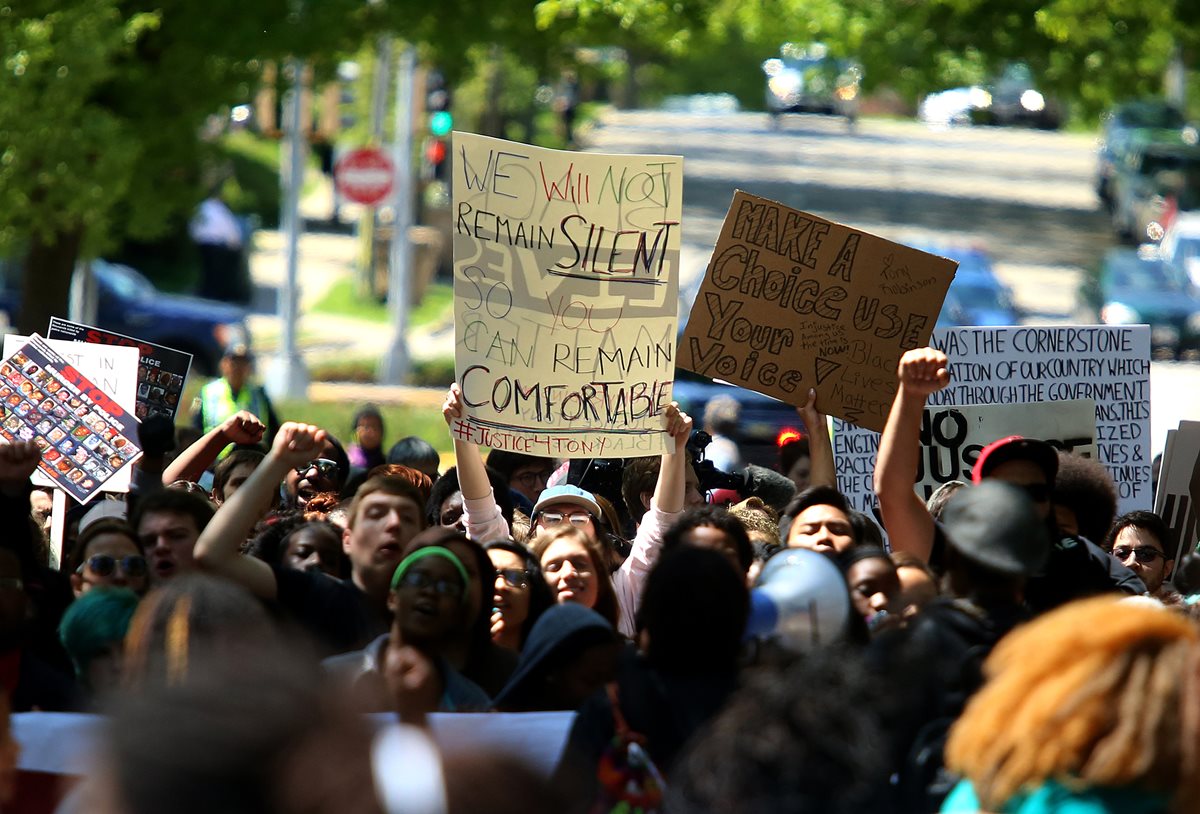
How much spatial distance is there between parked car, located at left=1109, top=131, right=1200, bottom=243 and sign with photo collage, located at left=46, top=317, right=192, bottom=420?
24.6 m

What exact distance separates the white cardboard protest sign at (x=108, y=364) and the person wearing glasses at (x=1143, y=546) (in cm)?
376

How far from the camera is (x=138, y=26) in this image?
13570 mm

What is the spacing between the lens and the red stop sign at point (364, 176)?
800 inches

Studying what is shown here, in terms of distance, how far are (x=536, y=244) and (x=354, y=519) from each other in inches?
62.4

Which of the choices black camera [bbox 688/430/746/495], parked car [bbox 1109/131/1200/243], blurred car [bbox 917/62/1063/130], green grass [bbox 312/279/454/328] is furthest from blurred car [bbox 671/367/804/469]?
blurred car [bbox 917/62/1063/130]

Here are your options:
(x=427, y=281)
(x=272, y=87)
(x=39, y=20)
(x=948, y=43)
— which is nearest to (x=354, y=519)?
(x=39, y=20)

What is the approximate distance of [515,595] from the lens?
5.08 meters

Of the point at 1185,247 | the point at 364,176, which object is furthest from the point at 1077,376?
the point at 1185,247

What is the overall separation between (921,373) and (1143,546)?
160cm

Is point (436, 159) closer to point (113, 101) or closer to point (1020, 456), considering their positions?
point (113, 101)

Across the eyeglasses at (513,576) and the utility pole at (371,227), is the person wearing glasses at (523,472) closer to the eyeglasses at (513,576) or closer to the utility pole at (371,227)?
the eyeglasses at (513,576)

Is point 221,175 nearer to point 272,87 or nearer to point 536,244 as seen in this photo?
point 272,87

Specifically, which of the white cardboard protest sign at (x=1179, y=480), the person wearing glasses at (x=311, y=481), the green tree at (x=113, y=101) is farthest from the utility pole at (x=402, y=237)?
the white cardboard protest sign at (x=1179, y=480)

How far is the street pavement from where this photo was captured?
28.0 meters
